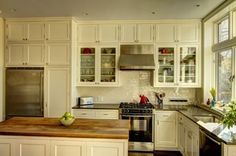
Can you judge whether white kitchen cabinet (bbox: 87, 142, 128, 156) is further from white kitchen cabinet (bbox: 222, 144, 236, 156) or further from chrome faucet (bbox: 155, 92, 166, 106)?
chrome faucet (bbox: 155, 92, 166, 106)

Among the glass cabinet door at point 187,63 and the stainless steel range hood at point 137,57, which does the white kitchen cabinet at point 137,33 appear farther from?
the glass cabinet door at point 187,63

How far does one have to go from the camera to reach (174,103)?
5281 mm

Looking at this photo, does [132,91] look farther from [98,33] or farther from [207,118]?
[207,118]

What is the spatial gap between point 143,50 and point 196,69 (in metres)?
1.21

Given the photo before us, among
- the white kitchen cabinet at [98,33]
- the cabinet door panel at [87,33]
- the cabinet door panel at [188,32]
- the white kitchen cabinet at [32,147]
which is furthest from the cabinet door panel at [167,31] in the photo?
the white kitchen cabinet at [32,147]

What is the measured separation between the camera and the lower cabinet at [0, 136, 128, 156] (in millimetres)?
2631

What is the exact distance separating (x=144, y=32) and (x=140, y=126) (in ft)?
6.64

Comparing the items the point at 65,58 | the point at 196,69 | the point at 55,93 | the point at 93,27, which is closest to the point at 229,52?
the point at 196,69

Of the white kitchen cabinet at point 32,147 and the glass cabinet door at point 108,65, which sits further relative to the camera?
the glass cabinet door at point 108,65

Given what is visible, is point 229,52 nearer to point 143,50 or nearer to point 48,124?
point 143,50

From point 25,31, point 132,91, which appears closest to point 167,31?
point 132,91

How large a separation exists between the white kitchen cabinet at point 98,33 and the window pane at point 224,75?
2.19 metres

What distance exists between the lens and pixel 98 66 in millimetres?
5113

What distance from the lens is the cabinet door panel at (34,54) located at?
488 cm
